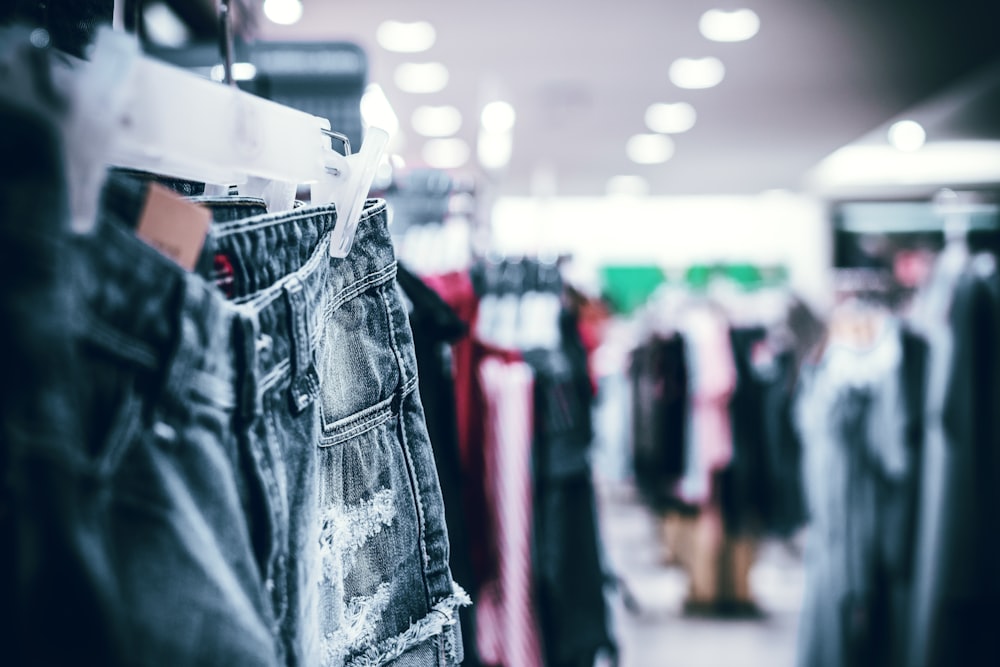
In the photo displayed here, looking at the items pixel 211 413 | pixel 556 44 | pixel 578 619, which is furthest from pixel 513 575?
pixel 556 44

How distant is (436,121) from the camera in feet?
25.7

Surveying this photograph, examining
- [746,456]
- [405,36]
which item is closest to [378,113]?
[405,36]

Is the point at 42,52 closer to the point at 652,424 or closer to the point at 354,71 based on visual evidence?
the point at 354,71

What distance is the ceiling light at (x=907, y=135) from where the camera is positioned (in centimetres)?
760

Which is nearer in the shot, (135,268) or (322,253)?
(135,268)

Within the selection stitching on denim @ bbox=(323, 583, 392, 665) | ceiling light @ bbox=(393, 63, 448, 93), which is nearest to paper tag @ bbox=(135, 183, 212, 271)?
stitching on denim @ bbox=(323, 583, 392, 665)

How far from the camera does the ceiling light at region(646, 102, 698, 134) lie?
7113 millimetres

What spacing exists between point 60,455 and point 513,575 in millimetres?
1479

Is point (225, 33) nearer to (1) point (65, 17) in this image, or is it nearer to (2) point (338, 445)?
(1) point (65, 17)

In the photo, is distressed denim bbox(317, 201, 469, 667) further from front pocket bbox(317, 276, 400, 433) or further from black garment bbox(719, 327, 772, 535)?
black garment bbox(719, 327, 772, 535)

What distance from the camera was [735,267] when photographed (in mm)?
10164

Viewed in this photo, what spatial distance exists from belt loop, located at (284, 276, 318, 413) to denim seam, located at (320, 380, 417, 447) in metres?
0.08

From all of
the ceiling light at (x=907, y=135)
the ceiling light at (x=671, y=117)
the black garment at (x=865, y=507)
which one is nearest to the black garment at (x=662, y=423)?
the black garment at (x=865, y=507)

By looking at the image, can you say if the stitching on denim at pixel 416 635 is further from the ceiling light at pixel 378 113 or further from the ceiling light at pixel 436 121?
the ceiling light at pixel 436 121
